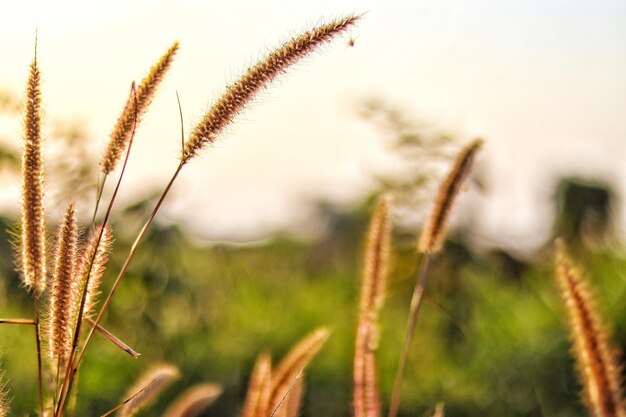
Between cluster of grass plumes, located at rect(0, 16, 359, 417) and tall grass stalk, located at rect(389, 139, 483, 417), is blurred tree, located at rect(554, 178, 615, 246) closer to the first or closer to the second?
tall grass stalk, located at rect(389, 139, 483, 417)

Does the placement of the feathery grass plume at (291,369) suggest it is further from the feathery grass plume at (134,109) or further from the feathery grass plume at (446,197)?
the feathery grass plume at (134,109)

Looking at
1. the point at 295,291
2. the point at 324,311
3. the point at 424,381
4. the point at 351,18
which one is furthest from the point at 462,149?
the point at 295,291

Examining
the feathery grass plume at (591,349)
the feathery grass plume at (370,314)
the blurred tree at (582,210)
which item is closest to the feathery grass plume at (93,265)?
the feathery grass plume at (370,314)

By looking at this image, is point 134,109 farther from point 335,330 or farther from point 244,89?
point 335,330

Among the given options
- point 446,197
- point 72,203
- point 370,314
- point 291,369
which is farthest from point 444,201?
point 72,203

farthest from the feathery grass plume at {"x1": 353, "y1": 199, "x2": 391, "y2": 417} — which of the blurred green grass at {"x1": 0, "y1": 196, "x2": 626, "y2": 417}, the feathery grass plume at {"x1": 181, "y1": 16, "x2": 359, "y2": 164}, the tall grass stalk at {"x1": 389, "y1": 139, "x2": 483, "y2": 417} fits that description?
the blurred green grass at {"x1": 0, "y1": 196, "x2": 626, "y2": 417}
